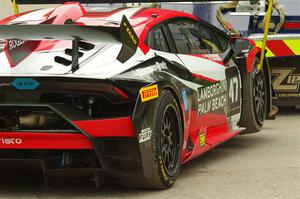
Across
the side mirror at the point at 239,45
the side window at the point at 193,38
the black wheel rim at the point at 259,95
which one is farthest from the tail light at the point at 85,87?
the black wheel rim at the point at 259,95

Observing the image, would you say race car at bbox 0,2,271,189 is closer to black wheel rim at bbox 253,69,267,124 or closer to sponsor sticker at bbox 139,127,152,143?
sponsor sticker at bbox 139,127,152,143

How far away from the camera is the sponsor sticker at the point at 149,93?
18.8 ft

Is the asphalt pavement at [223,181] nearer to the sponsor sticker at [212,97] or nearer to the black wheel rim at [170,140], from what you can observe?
the black wheel rim at [170,140]

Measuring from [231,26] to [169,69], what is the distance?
3.99 meters

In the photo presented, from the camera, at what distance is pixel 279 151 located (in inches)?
324

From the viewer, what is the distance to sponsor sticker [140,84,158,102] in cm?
572

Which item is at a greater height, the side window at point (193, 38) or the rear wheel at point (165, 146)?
the side window at point (193, 38)

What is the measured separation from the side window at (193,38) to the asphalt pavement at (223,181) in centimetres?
104

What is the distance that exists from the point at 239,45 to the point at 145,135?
109 inches

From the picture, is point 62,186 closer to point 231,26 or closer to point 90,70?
point 90,70

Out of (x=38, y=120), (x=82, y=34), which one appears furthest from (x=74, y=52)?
(x=38, y=120)

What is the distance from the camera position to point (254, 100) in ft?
28.2

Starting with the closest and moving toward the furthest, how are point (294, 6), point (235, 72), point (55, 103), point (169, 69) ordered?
point (55, 103) → point (169, 69) → point (235, 72) → point (294, 6)

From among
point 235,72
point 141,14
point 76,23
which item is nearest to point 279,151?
point 235,72
